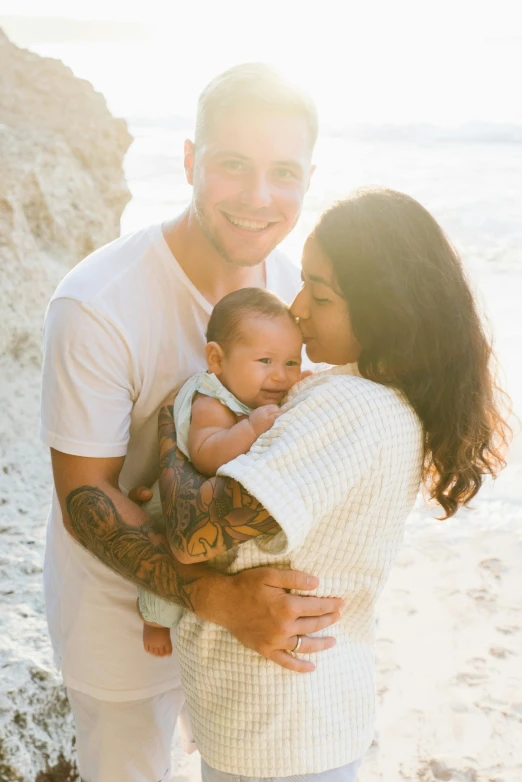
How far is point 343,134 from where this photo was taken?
1762 centimetres

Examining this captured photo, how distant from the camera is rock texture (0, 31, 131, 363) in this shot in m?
4.46

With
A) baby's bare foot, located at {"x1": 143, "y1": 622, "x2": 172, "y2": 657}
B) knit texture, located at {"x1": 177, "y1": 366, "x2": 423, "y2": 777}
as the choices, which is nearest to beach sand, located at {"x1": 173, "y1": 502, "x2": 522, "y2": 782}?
baby's bare foot, located at {"x1": 143, "y1": 622, "x2": 172, "y2": 657}

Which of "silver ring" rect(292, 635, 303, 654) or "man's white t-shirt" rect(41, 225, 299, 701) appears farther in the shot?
"man's white t-shirt" rect(41, 225, 299, 701)

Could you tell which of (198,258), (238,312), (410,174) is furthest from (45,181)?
(410,174)

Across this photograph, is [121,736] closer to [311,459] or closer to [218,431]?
[218,431]

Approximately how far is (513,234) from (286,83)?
11344 mm

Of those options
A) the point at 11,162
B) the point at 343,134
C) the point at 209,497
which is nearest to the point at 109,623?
the point at 209,497

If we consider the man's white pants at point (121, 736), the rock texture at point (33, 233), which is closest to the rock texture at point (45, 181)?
the rock texture at point (33, 233)

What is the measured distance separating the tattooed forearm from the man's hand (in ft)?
0.65

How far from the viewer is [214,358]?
202 cm

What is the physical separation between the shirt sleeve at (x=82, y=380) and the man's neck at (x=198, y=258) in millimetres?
358

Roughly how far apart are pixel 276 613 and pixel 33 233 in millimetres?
3603

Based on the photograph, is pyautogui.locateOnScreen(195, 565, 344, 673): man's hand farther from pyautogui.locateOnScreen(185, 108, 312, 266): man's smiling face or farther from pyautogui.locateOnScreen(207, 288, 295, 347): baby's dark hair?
pyautogui.locateOnScreen(185, 108, 312, 266): man's smiling face

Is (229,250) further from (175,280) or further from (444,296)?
(444,296)
